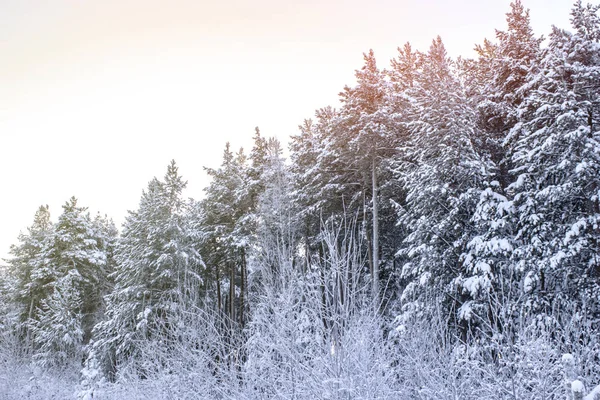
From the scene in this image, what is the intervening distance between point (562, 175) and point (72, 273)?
30094mm

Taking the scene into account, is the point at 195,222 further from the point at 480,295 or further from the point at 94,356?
the point at 480,295

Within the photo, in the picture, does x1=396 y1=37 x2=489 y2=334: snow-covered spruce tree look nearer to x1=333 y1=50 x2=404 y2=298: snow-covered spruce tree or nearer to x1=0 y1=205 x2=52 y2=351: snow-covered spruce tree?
x1=333 y1=50 x2=404 y2=298: snow-covered spruce tree

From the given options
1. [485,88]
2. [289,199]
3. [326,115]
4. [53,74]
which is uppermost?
[53,74]

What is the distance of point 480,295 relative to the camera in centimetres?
1232

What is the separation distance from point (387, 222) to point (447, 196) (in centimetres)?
715

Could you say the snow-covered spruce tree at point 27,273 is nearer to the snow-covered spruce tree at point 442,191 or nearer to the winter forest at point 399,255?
the winter forest at point 399,255

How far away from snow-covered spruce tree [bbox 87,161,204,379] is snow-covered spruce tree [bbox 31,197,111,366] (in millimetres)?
4557

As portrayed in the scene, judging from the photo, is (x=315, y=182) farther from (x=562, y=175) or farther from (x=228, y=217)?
(x=562, y=175)

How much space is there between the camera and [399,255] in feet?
53.9

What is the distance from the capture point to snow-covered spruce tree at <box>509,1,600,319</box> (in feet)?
36.5

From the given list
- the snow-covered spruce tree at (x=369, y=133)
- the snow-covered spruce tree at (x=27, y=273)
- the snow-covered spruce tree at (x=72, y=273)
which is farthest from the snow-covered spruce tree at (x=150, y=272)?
the snow-covered spruce tree at (x=369, y=133)

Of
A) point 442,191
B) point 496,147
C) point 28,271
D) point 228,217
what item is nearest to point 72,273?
point 28,271

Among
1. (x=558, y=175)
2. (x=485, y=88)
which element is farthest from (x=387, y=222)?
(x=558, y=175)

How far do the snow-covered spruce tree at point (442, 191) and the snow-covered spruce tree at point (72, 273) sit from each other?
74.7 feet
